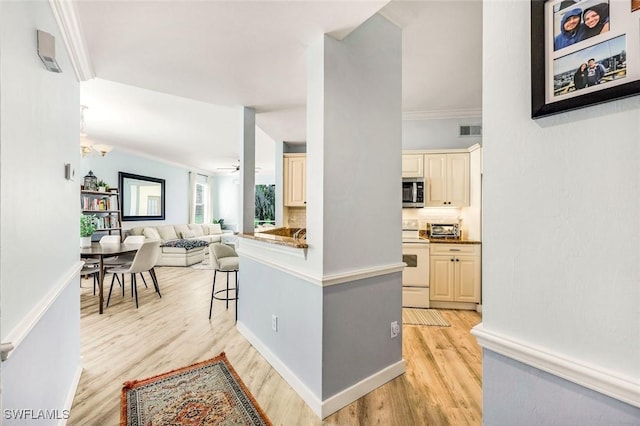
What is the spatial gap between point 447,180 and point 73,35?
13.2 feet

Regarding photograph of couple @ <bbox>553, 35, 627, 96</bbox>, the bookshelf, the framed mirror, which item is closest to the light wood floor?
photograph of couple @ <bbox>553, 35, 627, 96</bbox>

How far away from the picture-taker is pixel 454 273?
3.79 m

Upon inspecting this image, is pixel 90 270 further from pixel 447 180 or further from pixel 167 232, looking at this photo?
pixel 447 180

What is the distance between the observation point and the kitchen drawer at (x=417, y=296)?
12.5 feet

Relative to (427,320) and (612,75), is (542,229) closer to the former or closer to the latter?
(612,75)

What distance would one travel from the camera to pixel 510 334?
0.84 metres

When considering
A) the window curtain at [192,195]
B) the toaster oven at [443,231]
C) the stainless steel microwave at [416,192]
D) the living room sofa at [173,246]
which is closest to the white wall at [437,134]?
the stainless steel microwave at [416,192]

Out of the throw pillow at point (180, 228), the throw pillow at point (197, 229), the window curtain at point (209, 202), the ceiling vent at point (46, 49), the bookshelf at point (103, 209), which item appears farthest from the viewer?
the window curtain at point (209, 202)

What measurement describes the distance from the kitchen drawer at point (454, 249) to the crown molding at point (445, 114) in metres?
1.84

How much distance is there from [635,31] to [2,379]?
1990 millimetres

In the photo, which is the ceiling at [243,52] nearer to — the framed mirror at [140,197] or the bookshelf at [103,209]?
the bookshelf at [103,209]

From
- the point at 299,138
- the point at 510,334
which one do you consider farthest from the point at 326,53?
the point at 299,138

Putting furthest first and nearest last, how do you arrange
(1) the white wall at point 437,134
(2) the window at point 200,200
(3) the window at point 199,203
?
1. (3) the window at point 199,203
2. (2) the window at point 200,200
3. (1) the white wall at point 437,134

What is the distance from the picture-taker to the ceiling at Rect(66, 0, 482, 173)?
5.66 feet
